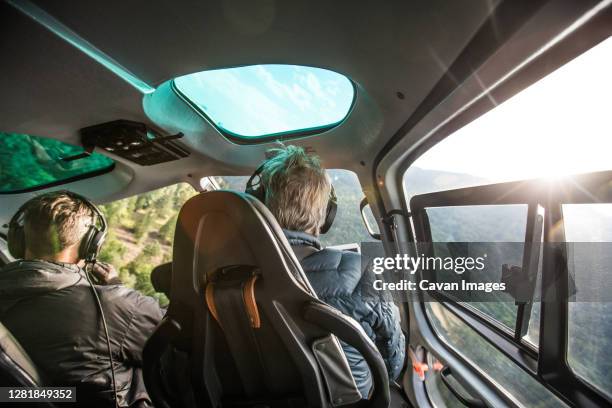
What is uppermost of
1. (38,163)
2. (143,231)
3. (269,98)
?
(269,98)

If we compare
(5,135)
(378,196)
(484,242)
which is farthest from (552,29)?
(5,135)

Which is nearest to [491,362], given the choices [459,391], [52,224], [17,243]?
[459,391]

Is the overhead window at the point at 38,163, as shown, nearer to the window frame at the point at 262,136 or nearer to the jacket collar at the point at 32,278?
Result: the window frame at the point at 262,136

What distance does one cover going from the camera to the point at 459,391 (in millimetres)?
1966

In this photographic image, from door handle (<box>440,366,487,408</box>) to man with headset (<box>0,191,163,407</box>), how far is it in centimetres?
183

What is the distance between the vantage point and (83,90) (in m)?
1.75

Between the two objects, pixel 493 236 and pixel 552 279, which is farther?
pixel 493 236

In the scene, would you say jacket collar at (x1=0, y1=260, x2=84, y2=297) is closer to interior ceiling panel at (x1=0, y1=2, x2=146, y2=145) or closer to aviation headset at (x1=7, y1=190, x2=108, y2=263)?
aviation headset at (x1=7, y1=190, x2=108, y2=263)

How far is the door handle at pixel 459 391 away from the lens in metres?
1.69

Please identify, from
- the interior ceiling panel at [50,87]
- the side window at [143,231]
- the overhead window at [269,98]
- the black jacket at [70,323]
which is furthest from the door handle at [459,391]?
the side window at [143,231]

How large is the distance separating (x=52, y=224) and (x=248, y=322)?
1.23 meters

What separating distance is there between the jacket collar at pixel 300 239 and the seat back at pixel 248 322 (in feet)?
0.72

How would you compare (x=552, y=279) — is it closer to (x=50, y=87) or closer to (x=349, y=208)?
(x=349, y=208)

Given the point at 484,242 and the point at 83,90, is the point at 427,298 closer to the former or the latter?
the point at 484,242
